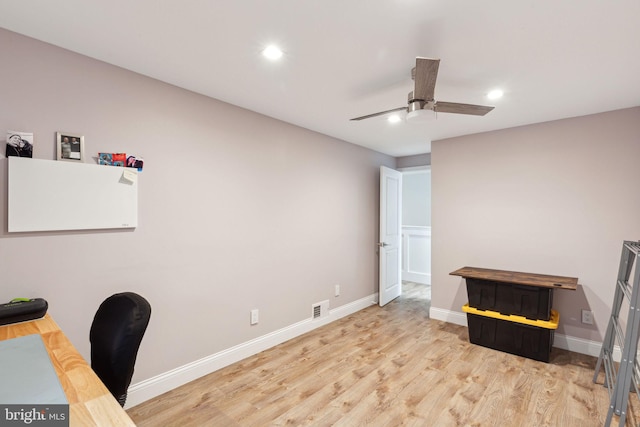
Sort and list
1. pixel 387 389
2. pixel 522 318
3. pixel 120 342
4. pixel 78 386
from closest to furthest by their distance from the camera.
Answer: pixel 78 386 < pixel 120 342 < pixel 387 389 < pixel 522 318

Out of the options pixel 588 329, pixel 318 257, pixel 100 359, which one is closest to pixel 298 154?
pixel 318 257

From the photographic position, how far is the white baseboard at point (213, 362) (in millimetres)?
2264

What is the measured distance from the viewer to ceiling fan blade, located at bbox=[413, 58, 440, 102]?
1.59 metres

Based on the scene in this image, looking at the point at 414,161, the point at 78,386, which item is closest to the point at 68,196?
the point at 78,386

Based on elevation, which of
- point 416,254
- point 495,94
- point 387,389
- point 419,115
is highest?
point 495,94

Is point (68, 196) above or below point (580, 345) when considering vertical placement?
above

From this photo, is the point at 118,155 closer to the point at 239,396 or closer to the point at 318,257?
the point at 239,396

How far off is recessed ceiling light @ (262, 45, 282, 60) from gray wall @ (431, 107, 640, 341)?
9.32ft

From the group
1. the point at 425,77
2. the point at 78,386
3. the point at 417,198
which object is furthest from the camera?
the point at 417,198

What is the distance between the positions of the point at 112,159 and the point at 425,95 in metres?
2.13

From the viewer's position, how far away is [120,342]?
1254 mm

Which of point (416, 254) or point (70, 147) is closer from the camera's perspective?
point (70, 147)

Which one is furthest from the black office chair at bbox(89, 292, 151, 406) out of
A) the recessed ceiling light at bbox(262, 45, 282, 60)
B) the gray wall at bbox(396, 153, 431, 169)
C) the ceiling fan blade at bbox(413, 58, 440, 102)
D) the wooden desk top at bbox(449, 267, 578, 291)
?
the gray wall at bbox(396, 153, 431, 169)

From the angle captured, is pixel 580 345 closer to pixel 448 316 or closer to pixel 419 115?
pixel 448 316
